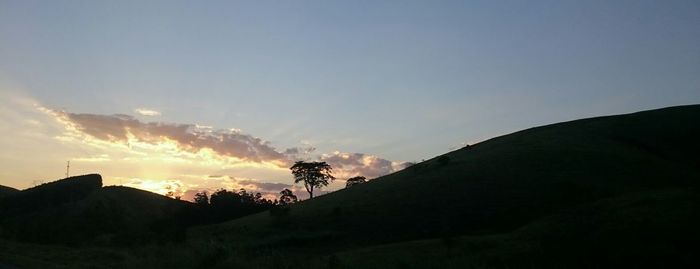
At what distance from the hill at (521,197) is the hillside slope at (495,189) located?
0.37 feet

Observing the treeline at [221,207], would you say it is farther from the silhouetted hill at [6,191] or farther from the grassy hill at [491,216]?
the silhouetted hill at [6,191]

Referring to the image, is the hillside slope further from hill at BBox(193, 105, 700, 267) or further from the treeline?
the treeline

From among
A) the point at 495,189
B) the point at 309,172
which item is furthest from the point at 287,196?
the point at 495,189

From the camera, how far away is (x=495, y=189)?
55719 millimetres

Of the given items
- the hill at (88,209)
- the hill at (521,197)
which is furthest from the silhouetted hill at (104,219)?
the hill at (521,197)

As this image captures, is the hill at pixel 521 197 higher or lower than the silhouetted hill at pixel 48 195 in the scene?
lower

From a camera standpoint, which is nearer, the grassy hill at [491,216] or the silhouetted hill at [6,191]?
the grassy hill at [491,216]

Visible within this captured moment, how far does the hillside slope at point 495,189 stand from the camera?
1849 inches

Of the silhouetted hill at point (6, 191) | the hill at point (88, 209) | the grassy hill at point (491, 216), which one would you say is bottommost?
the grassy hill at point (491, 216)

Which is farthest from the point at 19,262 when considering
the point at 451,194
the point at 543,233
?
the point at 451,194

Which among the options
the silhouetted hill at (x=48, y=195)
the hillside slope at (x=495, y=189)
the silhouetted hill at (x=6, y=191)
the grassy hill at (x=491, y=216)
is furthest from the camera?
the silhouetted hill at (x=6, y=191)

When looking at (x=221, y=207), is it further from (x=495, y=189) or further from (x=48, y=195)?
(x=495, y=189)

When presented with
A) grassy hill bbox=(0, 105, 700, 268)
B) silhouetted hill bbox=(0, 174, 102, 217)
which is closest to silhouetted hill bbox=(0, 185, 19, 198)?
silhouetted hill bbox=(0, 174, 102, 217)

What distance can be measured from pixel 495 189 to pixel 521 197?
12.0 feet
